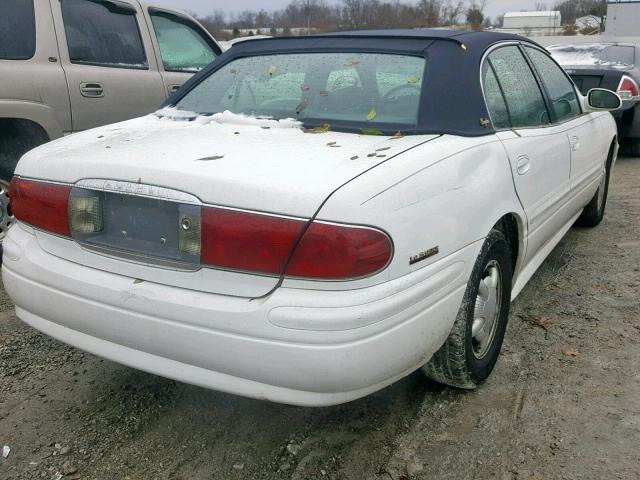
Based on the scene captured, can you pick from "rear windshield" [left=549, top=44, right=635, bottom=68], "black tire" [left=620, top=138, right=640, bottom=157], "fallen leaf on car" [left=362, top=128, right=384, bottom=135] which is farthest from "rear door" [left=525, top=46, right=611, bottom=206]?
"rear windshield" [left=549, top=44, right=635, bottom=68]

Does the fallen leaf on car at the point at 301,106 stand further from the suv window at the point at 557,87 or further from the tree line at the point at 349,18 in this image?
the tree line at the point at 349,18

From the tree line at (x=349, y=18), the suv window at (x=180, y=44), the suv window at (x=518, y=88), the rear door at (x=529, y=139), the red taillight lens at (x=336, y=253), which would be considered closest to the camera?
the red taillight lens at (x=336, y=253)

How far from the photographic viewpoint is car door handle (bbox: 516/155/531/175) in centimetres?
282

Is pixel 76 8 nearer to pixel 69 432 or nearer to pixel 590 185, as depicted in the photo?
pixel 69 432

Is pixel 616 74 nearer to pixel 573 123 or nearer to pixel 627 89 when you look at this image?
pixel 627 89

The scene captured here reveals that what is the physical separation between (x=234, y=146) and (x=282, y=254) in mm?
614

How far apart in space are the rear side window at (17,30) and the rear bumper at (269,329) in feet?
7.97

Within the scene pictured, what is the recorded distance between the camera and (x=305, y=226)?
74.9 inches

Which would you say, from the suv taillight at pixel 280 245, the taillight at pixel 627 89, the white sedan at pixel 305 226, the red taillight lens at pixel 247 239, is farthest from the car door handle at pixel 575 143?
the taillight at pixel 627 89

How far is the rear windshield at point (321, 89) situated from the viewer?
2.69 m

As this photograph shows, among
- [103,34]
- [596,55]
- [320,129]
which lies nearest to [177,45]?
[103,34]

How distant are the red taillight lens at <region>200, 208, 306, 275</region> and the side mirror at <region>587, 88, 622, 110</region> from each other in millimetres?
3075

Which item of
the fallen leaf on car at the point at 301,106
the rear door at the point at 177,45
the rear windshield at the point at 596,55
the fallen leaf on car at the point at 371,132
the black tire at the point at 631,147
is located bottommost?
the black tire at the point at 631,147

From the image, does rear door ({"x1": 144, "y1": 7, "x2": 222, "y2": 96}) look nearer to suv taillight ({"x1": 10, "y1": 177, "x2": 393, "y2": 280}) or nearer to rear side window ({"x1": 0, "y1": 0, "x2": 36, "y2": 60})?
rear side window ({"x1": 0, "y1": 0, "x2": 36, "y2": 60})
